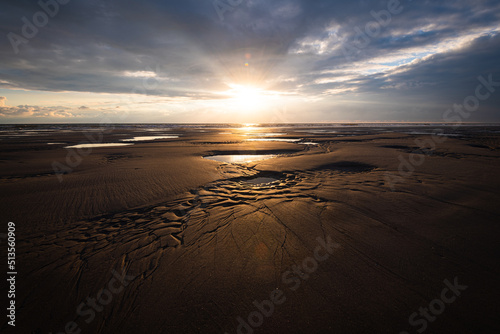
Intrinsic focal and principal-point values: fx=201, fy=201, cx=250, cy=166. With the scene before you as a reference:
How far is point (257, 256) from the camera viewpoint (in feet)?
13.9

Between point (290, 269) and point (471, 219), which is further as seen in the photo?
point (471, 219)

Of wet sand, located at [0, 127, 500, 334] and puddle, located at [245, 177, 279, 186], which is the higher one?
wet sand, located at [0, 127, 500, 334]

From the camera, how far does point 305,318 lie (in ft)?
9.57

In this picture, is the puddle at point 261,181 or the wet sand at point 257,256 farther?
the puddle at point 261,181

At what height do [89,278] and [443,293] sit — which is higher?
[443,293]

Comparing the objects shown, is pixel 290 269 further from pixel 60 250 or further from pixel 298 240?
pixel 60 250

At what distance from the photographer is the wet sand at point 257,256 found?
2.94 m

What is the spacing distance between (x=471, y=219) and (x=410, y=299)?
4.18 meters

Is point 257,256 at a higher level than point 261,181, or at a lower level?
higher

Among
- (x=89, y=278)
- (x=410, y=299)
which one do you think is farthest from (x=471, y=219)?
(x=89, y=278)

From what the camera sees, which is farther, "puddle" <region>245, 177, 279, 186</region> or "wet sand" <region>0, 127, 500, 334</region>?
"puddle" <region>245, 177, 279, 186</region>

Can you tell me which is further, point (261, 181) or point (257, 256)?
point (261, 181)

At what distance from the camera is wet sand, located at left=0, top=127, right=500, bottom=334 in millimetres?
2941

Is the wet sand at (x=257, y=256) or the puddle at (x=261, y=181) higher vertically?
the wet sand at (x=257, y=256)
